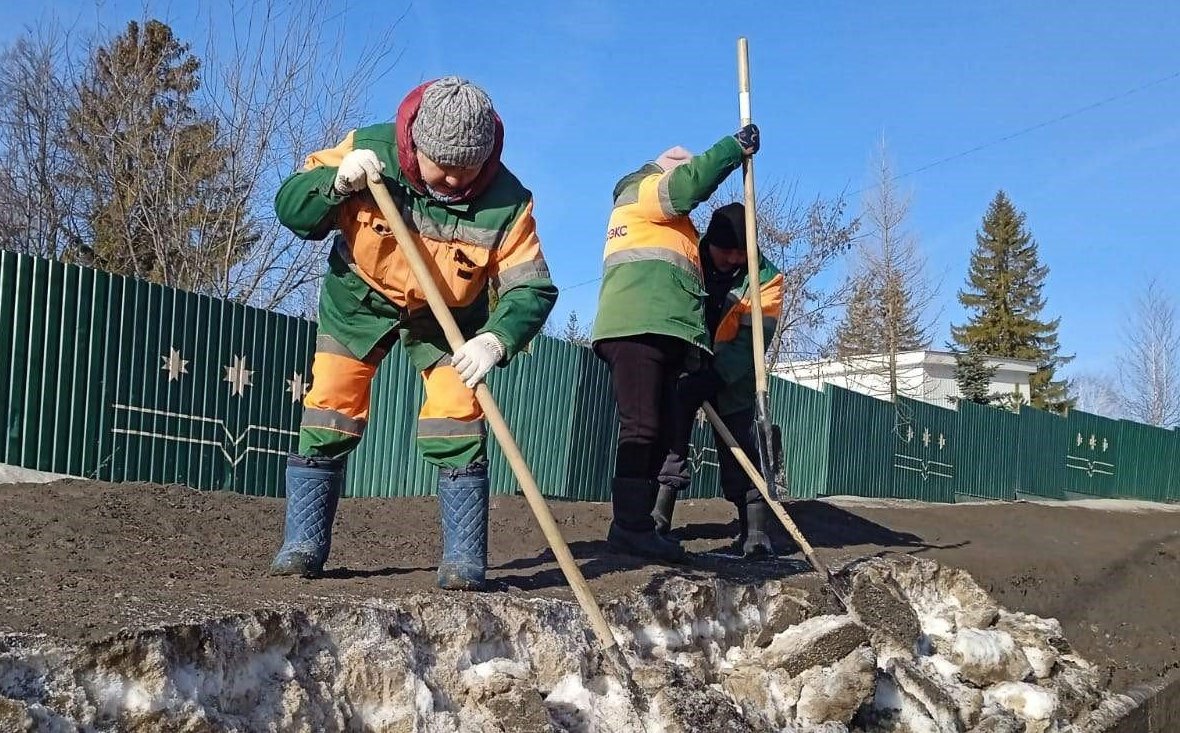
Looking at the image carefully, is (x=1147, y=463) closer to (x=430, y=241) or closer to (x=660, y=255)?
(x=660, y=255)

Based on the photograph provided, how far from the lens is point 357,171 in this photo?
10.1ft

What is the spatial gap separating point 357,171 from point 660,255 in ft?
5.71

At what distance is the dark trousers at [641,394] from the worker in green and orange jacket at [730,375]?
62cm

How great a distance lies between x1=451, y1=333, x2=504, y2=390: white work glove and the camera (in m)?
3.06

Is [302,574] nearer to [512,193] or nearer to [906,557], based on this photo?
[512,193]

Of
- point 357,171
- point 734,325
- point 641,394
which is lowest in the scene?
point 641,394

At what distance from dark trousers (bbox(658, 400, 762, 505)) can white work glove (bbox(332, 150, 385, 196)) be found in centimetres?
229

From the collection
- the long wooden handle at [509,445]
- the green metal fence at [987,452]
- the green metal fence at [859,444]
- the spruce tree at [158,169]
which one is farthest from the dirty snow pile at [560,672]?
the green metal fence at [987,452]

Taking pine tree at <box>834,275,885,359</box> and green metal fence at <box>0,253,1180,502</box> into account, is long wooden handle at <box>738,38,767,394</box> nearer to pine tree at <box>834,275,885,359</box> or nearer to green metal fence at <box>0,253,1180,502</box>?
green metal fence at <box>0,253,1180,502</box>

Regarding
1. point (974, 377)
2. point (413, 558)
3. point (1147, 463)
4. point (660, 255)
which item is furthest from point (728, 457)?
point (974, 377)

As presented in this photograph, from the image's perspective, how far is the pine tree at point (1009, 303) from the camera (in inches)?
1625

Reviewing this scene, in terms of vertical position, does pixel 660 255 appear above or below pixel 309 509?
above

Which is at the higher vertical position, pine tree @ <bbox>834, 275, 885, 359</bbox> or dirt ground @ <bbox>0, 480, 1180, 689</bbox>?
pine tree @ <bbox>834, 275, 885, 359</bbox>

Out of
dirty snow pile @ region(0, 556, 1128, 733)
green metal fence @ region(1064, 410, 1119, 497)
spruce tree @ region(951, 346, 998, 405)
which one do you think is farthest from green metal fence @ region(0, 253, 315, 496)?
spruce tree @ region(951, 346, 998, 405)
